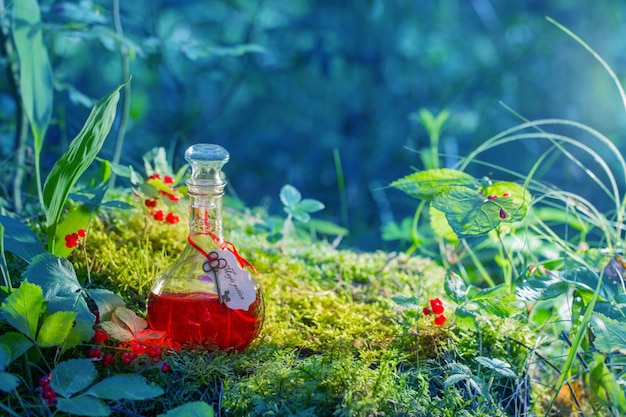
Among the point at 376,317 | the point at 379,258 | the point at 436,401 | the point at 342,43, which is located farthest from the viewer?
the point at 342,43

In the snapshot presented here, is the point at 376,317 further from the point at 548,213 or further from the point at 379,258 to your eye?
the point at 548,213

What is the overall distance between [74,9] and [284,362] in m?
1.03

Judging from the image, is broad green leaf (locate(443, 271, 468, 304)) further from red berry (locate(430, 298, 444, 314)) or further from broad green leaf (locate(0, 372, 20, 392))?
broad green leaf (locate(0, 372, 20, 392))

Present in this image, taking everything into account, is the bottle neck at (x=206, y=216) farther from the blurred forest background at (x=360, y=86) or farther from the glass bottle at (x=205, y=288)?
the blurred forest background at (x=360, y=86)

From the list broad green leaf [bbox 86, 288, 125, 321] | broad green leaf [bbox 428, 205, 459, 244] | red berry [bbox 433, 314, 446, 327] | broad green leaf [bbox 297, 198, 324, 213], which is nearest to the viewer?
broad green leaf [bbox 86, 288, 125, 321]

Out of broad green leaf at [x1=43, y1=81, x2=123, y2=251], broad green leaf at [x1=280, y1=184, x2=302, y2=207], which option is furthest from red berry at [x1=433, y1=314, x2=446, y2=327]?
broad green leaf at [x1=43, y1=81, x2=123, y2=251]

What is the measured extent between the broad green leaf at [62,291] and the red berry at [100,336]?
46mm

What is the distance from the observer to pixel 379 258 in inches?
66.6

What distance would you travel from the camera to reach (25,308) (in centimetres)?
96

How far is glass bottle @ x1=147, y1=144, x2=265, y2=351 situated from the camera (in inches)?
42.1

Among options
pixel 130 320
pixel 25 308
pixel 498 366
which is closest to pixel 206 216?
pixel 130 320

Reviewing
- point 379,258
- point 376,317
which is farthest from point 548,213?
point 376,317

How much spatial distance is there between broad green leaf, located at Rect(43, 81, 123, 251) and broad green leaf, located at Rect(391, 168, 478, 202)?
537mm

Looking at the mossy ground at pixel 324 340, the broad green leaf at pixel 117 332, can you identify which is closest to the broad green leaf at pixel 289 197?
the mossy ground at pixel 324 340
